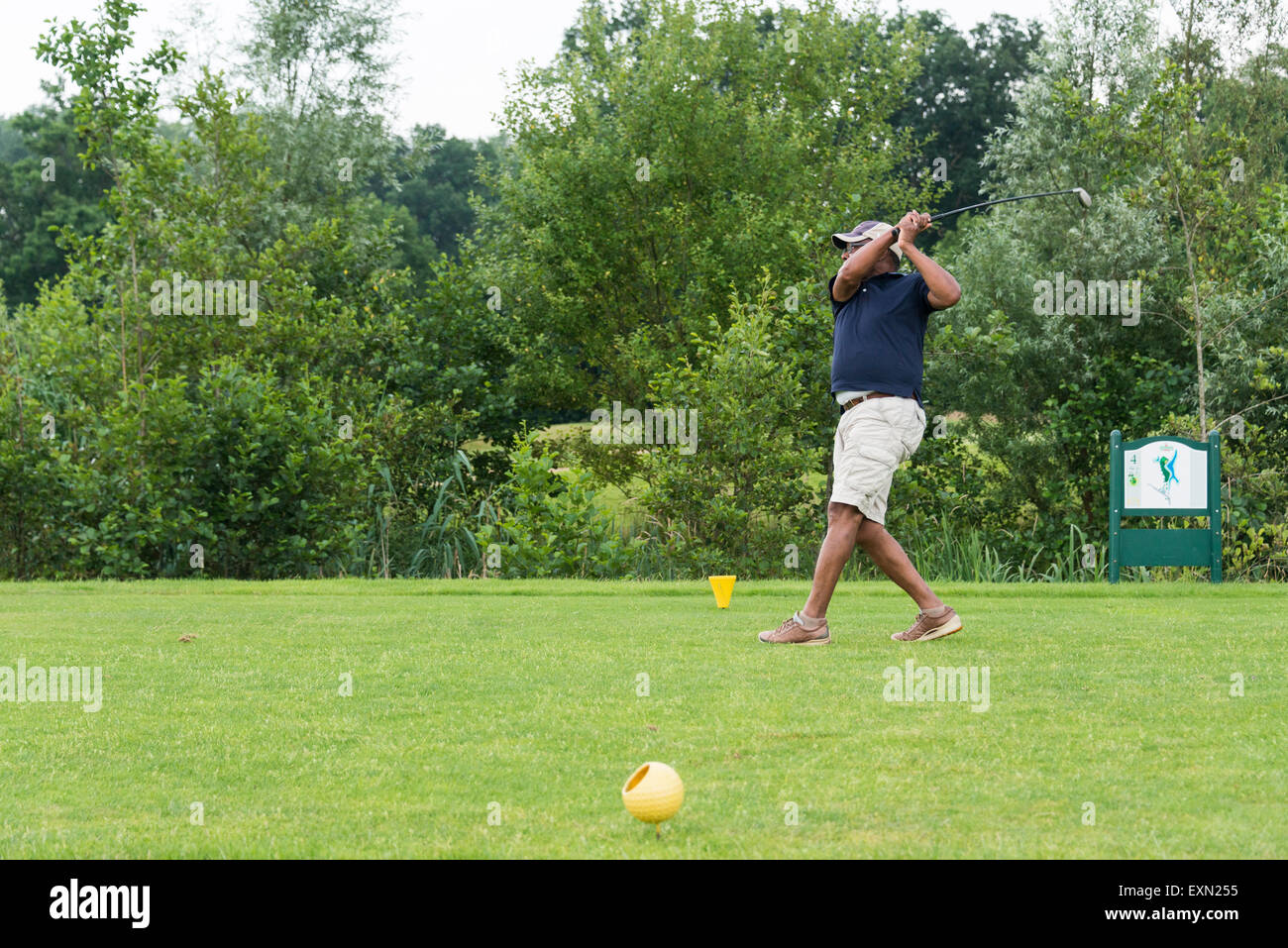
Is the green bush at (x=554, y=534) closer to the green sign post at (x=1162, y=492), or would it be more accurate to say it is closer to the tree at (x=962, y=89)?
the green sign post at (x=1162, y=492)

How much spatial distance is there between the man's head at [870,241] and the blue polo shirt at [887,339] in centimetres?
14

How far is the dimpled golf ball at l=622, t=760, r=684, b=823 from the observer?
3.52 metres

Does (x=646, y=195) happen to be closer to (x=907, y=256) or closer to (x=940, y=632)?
(x=907, y=256)

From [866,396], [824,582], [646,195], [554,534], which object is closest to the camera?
[824,582]

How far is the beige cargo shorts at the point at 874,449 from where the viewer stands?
7438 mm

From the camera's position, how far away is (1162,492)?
1309cm

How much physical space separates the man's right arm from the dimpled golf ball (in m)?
4.43

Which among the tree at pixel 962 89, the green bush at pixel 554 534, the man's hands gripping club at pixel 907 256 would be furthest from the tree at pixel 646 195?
the tree at pixel 962 89

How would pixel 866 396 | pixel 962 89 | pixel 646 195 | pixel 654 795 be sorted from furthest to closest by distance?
pixel 962 89 → pixel 646 195 → pixel 866 396 → pixel 654 795

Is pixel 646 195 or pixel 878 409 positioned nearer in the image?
pixel 878 409

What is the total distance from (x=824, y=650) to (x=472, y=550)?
336 inches

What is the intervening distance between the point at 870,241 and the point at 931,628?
2305 millimetres

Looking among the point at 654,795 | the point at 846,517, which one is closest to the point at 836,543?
the point at 846,517

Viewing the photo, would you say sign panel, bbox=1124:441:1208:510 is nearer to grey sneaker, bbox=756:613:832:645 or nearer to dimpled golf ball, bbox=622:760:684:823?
grey sneaker, bbox=756:613:832:645
